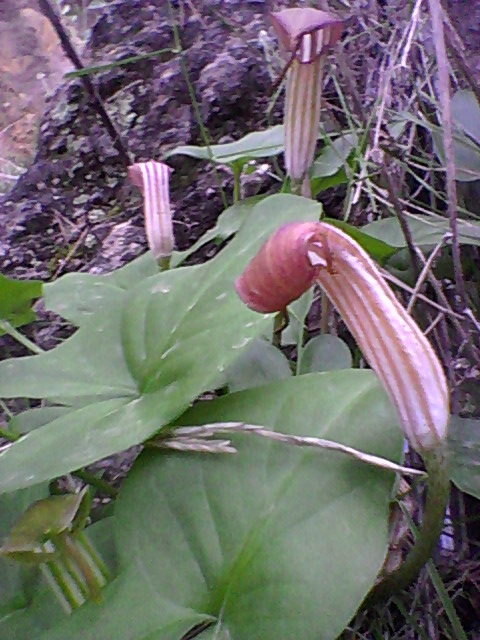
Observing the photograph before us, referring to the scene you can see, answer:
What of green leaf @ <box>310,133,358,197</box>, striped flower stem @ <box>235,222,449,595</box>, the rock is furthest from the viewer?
the rock

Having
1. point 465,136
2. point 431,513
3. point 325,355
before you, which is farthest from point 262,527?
point 465,136

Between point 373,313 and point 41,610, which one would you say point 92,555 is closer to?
point 41,610

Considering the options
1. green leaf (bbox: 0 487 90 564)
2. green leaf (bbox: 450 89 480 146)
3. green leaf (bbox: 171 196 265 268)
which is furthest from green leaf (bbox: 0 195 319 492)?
green leaf (bbox: 450 89 480 146)

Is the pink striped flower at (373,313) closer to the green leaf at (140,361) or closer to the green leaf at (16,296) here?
the green leaf at (140,361)

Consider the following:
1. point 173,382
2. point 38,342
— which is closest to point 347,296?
point 173,382

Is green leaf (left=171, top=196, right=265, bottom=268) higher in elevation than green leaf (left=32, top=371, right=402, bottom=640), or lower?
higher

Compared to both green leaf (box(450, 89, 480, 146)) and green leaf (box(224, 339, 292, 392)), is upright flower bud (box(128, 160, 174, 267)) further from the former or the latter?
green leaf (box(450, 89, 480, 146))

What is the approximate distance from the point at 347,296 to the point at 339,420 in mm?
69

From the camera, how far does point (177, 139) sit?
909 millimetres

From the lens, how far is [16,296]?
0.57 metres

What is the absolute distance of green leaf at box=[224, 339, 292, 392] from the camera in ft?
1.48

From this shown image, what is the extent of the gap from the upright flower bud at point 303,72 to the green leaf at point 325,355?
0.49ft

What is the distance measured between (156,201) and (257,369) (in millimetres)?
184

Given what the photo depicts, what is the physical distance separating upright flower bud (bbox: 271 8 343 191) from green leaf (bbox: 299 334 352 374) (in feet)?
0.49
